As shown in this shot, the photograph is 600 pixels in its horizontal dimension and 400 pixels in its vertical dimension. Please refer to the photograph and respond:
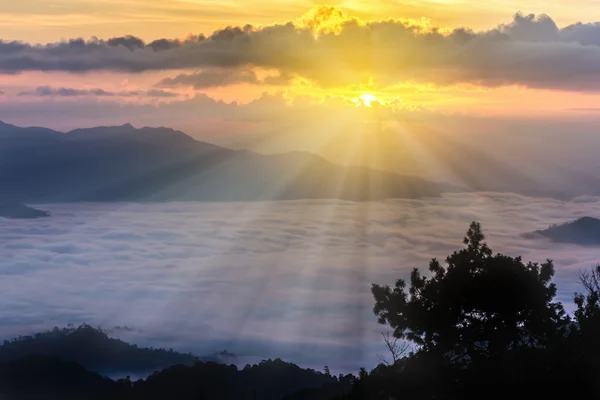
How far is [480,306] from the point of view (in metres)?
24.8

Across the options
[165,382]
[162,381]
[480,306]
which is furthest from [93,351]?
[480,306]

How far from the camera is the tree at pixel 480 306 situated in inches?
956

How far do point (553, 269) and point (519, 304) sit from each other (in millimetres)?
2291

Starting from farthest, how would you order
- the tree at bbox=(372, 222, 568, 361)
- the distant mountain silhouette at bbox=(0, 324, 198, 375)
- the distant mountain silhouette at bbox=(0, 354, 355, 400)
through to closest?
the distant mountain silhouette at bbox=(0, 324, 198, 375) → the distant mountain silhouette at bbox=(0, 354, 355, 400) → the tree at bbox=(372, 222, 568, 361)

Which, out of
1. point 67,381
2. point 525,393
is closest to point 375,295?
point 525,393

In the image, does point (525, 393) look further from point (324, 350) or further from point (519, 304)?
point (324, 350)

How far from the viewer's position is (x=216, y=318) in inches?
7795

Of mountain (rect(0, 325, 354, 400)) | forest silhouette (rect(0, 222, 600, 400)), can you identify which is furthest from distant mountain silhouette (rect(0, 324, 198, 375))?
forest silhouette (rect(0, 222, 600, 400))

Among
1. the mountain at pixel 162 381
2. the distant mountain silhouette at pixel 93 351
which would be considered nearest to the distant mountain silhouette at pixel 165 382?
the mountain at pixel 162 381

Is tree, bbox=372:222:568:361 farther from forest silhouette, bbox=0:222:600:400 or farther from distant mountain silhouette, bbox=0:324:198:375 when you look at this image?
distant mountain silhouette, bbox=0:324:198:375

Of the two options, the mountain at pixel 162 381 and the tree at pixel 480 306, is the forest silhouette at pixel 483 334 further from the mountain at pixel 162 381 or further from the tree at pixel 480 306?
the mountain at pixel 162 381

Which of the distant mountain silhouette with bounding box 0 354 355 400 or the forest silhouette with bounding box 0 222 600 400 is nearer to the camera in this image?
the forest silhouette with bounding box 0 222 600 400

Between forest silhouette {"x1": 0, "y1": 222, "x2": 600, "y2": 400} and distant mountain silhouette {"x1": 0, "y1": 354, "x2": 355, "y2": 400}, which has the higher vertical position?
forest silhouette {"x1": 0, "y1": 222, "x2": 600, "y2": 400}

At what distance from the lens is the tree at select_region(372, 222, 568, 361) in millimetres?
24281
